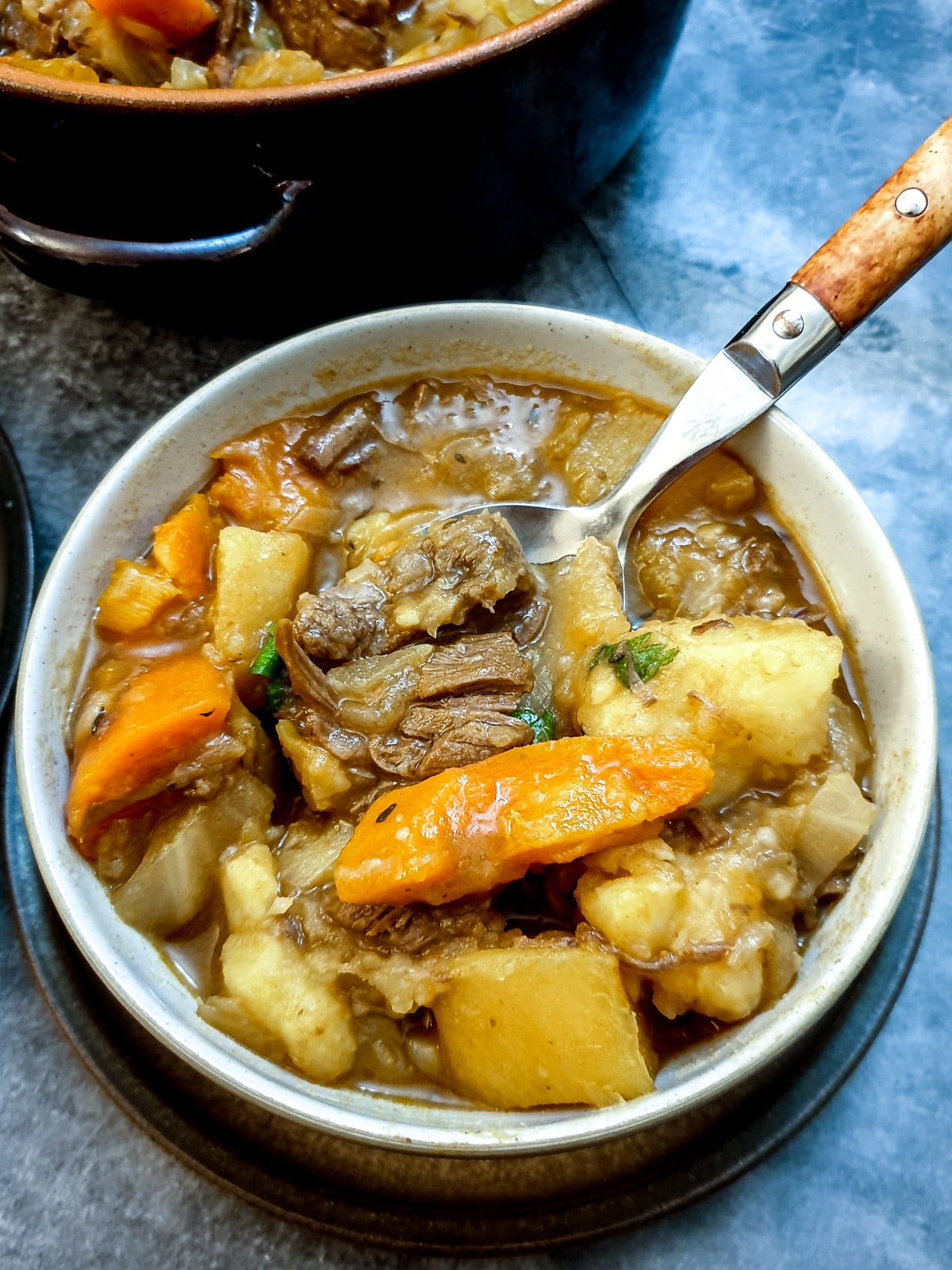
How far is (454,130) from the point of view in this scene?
5.54 feet

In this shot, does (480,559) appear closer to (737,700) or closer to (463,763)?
(463,763)

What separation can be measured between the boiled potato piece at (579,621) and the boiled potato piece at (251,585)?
1.44ft

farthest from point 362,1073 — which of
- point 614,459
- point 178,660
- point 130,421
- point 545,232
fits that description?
point 545,232

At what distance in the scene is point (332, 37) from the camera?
197 cm

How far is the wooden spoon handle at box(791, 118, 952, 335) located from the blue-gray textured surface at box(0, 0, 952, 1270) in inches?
24.8

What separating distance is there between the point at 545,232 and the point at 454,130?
1.84 ft

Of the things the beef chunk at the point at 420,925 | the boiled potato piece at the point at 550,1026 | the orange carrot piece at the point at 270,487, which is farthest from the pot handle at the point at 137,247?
the boiled potato piece at the point at 550,1026

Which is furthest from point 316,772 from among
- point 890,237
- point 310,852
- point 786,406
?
point 786,406

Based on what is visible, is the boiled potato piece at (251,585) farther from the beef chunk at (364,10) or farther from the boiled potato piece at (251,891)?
the beef chunk at (364,10)

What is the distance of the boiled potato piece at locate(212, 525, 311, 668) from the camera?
1690 mm

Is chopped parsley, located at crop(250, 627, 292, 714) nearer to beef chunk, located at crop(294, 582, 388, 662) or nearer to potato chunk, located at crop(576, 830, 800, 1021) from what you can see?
beef chunk, located at crop(294, 582, 388, 662)

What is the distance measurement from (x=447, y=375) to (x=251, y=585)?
0.57 meters

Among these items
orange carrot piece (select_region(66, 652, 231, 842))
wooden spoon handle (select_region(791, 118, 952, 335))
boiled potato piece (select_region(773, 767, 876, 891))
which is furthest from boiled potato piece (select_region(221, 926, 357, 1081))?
wooden spoon handle (select_region(791, 118, 952, 335))

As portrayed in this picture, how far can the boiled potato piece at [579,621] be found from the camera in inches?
64.4
